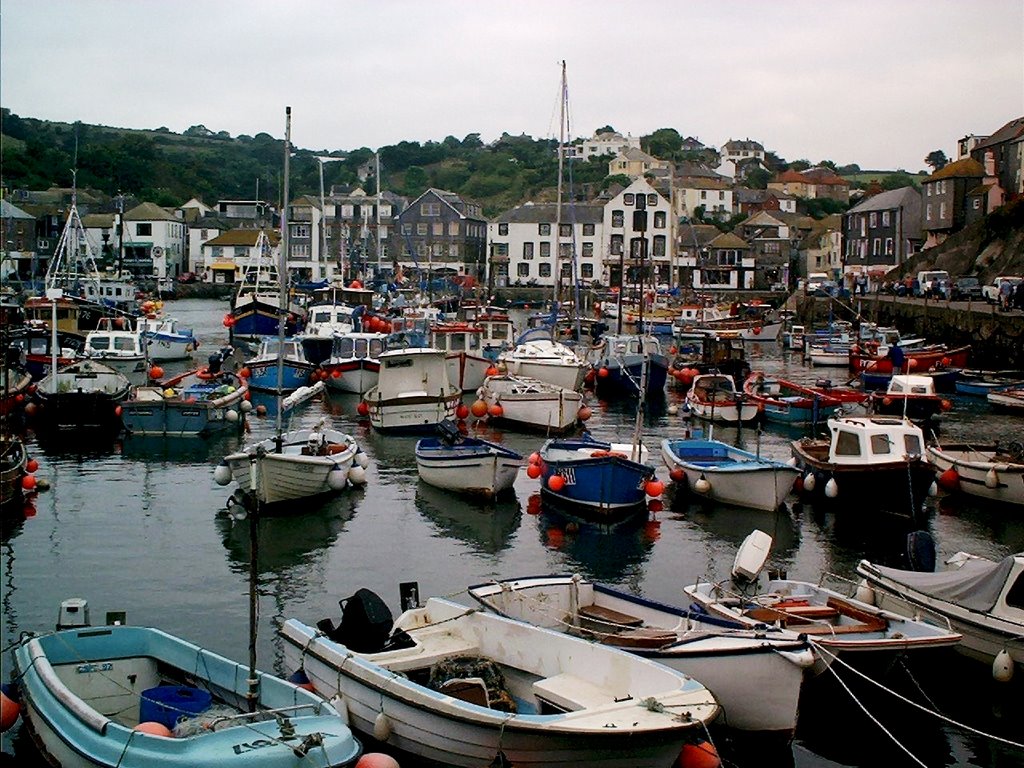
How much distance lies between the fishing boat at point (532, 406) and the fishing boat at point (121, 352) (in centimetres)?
1398

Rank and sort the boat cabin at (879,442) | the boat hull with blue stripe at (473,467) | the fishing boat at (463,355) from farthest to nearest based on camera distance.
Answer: the fishing boat at (463,355), the boat hull with blue stripe at (473,467), the boat cabin at (879,442)

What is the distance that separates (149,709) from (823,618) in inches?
331

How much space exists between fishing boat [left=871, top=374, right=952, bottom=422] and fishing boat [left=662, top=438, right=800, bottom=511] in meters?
12.1

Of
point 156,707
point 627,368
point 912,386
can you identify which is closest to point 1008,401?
point 912,386

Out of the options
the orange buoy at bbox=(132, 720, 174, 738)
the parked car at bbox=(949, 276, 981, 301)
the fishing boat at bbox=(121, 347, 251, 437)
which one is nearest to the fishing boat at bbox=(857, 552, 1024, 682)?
the orange buoy at bbox=(132, 720, 174, 738)

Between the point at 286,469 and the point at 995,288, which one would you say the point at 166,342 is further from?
the point at 995,288

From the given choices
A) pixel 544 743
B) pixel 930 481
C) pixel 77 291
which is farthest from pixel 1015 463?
pixel 77 291

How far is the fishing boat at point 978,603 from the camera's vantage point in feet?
52.1

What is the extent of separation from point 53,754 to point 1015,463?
2245 centimetres

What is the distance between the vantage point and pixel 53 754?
12.2 meters

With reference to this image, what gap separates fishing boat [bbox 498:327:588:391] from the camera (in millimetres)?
43406

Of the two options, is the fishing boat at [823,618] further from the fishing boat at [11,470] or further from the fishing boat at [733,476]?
the fishing boat at [11,470]

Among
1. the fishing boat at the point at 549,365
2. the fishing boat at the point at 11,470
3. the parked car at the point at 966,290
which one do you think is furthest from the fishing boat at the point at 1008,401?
the fishing boat at the point at 11,470

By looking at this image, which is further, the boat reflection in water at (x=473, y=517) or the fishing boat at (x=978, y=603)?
the boat reflection in water at (x=473, y=517)
